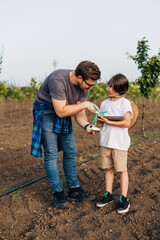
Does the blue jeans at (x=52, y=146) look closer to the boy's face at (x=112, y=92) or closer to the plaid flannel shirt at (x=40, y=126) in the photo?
the plaid flannel shirt at (x=40, y=126)

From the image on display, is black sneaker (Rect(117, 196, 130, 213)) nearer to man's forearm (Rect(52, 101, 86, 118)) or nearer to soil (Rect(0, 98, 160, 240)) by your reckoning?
soil (Rect(0, 98, 160, 240))

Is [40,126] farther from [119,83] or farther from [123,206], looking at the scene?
[123,206]

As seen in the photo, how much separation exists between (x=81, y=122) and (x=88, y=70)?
0.69m

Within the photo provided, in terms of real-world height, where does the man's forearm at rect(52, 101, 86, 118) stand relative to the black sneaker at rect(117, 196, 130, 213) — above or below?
above

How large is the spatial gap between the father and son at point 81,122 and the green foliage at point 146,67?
4094mm

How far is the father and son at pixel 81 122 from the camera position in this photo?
7.20 ft

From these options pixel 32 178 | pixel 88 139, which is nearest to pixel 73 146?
pixel 32 178

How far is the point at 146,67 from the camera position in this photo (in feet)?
19.9

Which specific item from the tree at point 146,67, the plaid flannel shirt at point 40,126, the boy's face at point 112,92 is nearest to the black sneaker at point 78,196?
the plaid flannel shirt at point 40,126

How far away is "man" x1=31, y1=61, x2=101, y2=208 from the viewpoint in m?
2.20

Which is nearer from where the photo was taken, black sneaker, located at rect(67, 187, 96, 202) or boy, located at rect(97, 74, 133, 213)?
boy, located at rect(97, 74, 133, 213)

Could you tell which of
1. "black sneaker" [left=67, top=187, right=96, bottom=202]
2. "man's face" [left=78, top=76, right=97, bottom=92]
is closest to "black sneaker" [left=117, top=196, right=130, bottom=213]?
"black sneaker" [left=67, top=187, right=96, bottom=202]

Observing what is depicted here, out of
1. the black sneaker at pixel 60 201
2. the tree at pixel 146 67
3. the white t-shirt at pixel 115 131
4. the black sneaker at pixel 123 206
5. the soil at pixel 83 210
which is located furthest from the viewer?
the tree at pixel 146 67

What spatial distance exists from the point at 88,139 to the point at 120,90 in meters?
4.08
